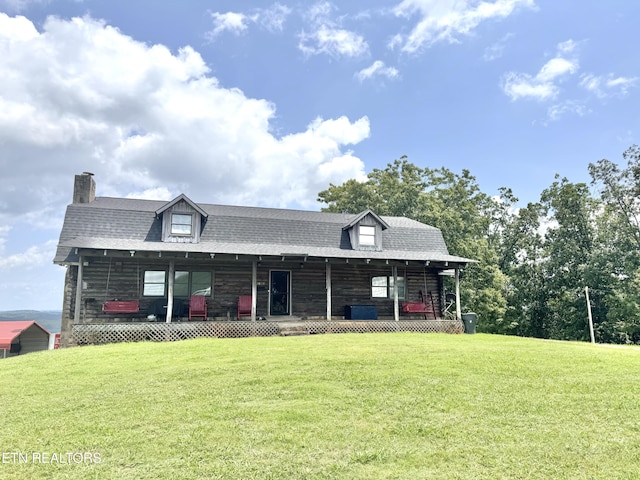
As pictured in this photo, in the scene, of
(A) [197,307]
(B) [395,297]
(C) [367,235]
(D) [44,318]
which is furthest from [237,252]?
(D) [44,318]

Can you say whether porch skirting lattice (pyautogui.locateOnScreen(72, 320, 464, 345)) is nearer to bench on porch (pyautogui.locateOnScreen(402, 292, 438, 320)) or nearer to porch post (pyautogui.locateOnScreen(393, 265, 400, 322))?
porch post (pyautogui.locateOnScreen(393, 265, 400, 322))

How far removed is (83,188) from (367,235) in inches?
518

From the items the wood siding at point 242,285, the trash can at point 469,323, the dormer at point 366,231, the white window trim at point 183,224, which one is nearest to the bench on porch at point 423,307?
the wood siding at point 242,285

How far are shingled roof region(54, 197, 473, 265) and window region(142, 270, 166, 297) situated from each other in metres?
1.28

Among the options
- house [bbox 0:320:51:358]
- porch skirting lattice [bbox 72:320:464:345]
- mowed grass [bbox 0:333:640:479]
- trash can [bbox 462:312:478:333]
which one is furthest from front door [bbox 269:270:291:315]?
house [bbox 0:320:51:358]

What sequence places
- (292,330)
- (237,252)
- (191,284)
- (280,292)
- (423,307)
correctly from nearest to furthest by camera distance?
(292,330)
(237,252)
(191,284)
(280,292)
(423,307)

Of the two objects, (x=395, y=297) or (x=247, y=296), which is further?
(x=395, y=297)

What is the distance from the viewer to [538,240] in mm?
33094

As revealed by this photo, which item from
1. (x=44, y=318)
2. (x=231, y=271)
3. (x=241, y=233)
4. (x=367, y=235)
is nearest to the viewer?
(x=231, y=271)

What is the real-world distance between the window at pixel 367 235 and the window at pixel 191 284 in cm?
726

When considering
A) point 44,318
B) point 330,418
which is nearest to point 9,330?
point 330,418

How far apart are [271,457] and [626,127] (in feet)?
104

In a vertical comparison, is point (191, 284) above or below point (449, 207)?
below

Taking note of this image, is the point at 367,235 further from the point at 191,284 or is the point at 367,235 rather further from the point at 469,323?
the point at 191,284
